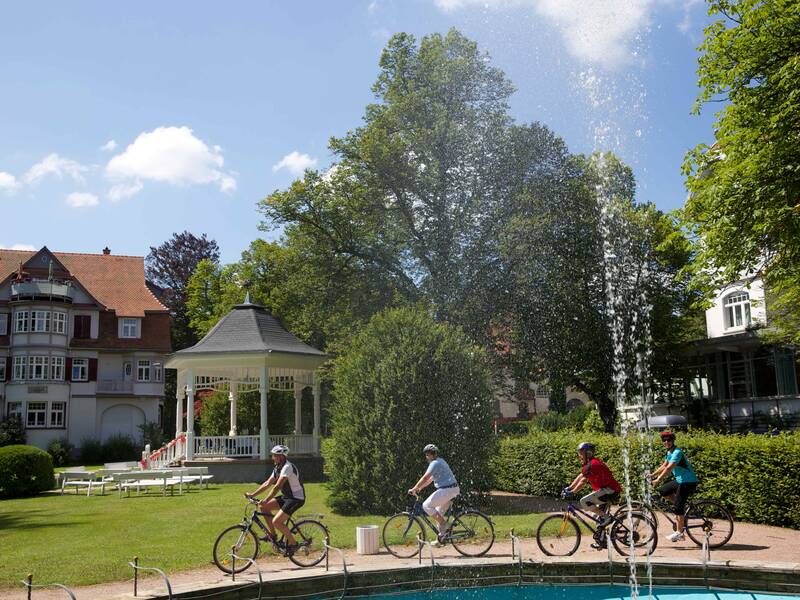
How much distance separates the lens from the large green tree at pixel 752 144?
16562 millimetres

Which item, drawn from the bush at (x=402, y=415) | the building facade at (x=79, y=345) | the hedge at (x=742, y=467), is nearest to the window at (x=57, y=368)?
the building facade at (x=79, y=345)

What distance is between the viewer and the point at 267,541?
38.9ft

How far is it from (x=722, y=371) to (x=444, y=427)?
2658 cm

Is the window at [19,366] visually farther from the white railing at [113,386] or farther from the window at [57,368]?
the white railing at [113,386]

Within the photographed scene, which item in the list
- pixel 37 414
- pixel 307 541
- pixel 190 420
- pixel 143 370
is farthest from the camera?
pixel 143 370

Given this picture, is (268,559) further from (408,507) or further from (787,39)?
(787,39)

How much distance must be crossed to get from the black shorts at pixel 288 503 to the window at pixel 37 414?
38660mm

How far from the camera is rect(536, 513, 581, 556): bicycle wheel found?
11.8 metres

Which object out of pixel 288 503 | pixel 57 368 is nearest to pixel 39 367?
pixel 57 368

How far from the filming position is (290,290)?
115 feet

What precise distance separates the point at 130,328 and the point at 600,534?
143ft

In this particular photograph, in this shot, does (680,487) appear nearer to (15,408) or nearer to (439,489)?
(439,489)

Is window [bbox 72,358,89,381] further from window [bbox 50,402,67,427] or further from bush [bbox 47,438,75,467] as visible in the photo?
bush [bbox 47,438,75,467]

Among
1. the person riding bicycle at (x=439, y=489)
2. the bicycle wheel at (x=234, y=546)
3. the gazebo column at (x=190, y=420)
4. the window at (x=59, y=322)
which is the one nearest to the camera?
the bicycle wheel at (x=234, y=546)
